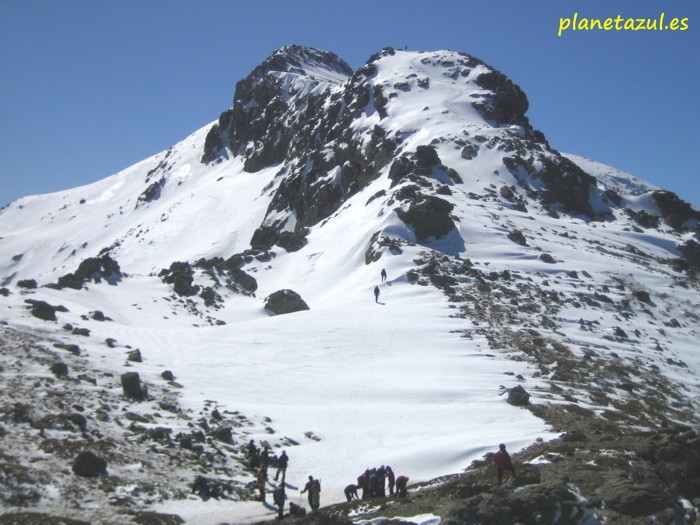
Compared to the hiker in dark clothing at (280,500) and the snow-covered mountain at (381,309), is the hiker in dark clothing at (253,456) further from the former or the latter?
the hiker in dark clothing at (280,500)

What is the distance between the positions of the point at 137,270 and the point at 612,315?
3014 inches

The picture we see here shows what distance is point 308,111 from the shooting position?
13462cm

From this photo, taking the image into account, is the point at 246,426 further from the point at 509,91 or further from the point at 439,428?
the point at 509,91

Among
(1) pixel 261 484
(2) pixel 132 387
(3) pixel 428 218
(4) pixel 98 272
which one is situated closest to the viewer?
(1) pixel 261 484

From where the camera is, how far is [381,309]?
4397 cm

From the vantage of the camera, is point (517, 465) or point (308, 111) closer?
point (517, 465)

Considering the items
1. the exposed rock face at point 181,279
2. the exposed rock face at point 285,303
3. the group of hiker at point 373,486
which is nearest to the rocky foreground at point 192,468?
the group of hiker at point 373,486

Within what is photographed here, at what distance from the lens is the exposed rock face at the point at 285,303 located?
169 feet

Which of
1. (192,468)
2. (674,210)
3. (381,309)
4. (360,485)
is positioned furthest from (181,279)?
(674,210)

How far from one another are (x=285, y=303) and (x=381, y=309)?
11317 millimetres

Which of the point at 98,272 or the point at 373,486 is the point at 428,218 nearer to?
the point at 98,272

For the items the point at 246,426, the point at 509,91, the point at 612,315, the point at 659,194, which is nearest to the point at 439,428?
the point at 246,426

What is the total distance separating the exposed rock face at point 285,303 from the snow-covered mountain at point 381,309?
199mm

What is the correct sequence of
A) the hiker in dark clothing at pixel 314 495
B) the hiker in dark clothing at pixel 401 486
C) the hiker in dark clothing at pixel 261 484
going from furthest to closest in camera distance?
the hiker in dark clothing at pixel 261 484
the hiker in dark clothing at pixel 401 486
the hiker in dark clothing at pixel 314 495
